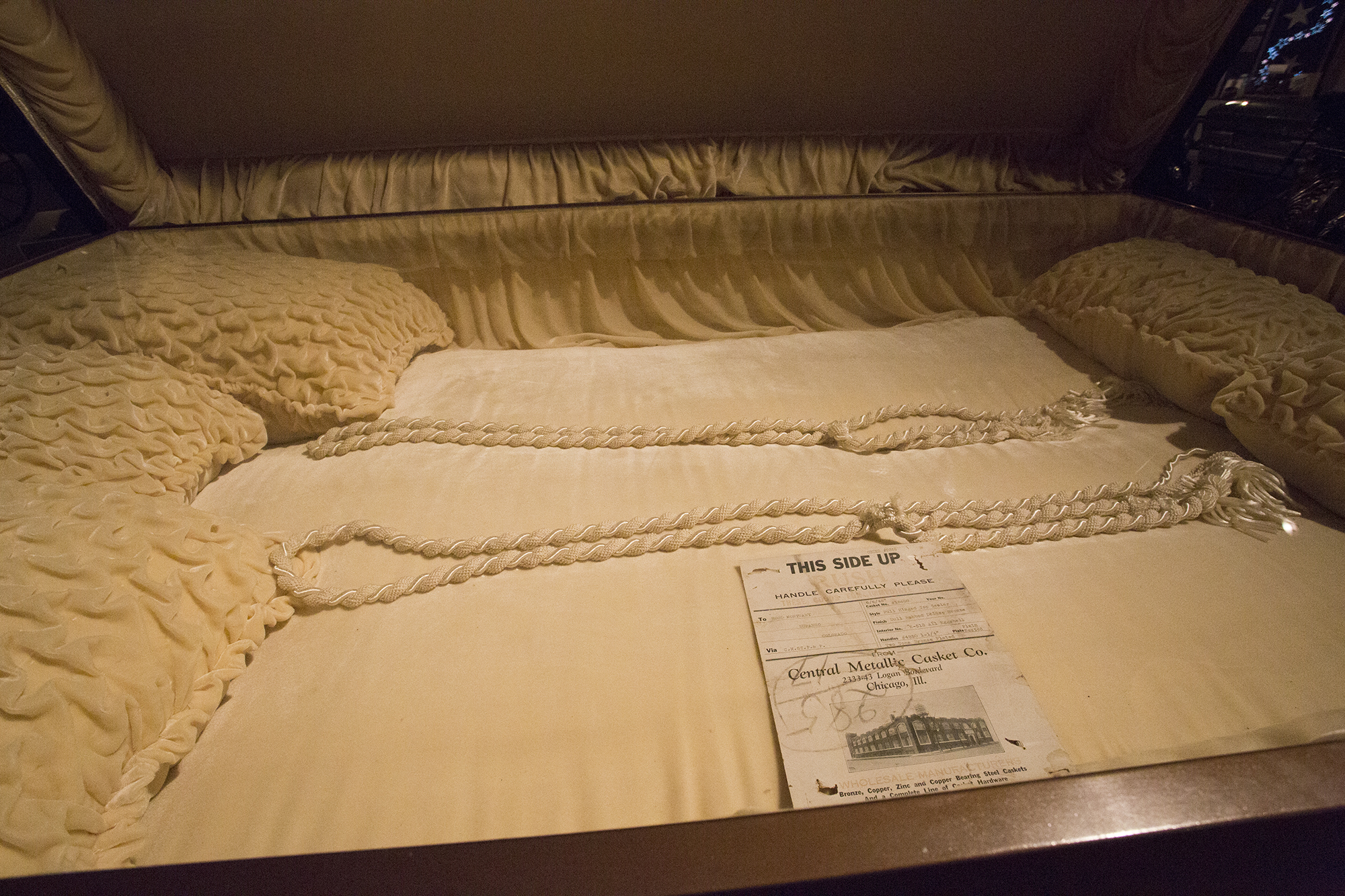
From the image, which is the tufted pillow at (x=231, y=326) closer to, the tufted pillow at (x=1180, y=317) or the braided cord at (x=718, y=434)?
the braided cord at (x=718, y=434)

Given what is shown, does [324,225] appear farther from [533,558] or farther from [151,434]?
[533,558]

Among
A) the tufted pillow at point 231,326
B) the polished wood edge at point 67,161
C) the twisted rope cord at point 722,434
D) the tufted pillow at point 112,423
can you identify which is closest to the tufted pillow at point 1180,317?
the twisted rope cord at point 722,434

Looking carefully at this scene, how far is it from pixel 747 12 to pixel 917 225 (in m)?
0.58

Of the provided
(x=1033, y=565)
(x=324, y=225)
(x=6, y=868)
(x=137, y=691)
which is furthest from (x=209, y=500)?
(x=1033, y=565)

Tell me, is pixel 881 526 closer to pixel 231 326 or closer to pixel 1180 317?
pixel 1180 317

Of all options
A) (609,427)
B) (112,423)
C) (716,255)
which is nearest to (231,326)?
(112,423)

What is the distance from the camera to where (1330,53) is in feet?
3.56

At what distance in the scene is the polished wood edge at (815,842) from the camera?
1.09 feet

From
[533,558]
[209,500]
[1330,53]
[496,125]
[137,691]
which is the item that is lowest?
[137,691]

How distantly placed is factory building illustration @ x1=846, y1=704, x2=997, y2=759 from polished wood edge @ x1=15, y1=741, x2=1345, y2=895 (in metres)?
0.20

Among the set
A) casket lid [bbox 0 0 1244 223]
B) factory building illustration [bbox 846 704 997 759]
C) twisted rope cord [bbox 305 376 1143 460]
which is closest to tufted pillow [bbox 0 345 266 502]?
twisted rope cord [bbox 305 376 1143 460]

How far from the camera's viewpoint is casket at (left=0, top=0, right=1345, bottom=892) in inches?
20.1

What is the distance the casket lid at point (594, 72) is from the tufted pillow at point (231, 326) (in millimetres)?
388

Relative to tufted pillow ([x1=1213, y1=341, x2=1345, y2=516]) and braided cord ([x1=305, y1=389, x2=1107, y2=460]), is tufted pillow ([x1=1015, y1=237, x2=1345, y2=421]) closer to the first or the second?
tufted pillow ([x1=1213, y1=341, x2=1345, y2=516])
